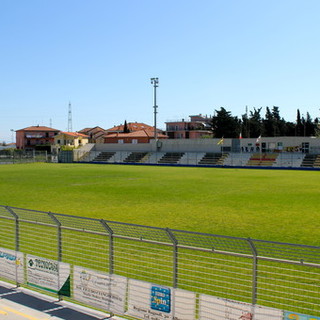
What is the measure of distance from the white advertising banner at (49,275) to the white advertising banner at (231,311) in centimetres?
288

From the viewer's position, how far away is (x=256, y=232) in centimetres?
Result: 1496

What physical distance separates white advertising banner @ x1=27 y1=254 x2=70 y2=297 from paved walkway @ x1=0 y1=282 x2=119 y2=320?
221 mm

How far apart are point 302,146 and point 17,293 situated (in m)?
62.9

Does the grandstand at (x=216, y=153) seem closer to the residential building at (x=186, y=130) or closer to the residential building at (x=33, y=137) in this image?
the residential building at (x=186, y=130)

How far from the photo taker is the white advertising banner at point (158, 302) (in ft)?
21.1

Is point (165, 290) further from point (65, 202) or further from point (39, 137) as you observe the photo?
point (39, 137)

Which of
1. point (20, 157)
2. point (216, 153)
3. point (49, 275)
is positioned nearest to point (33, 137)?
point (20, 157)

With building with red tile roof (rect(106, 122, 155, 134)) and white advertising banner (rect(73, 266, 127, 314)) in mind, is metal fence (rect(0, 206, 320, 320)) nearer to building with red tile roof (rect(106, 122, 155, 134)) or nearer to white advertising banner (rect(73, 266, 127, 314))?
white advertising banner (rect(73, 266, 127, 314))

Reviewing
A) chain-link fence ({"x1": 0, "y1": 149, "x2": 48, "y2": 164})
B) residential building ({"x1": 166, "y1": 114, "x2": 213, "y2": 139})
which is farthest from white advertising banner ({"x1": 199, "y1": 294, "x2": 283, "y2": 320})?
residential building ({"x1": 166, "y1": 114, "x2": 213, "y2": 139})

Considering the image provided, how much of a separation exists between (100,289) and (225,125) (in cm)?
10200

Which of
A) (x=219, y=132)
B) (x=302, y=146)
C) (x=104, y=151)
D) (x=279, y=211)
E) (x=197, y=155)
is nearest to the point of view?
(x=279, y=211)

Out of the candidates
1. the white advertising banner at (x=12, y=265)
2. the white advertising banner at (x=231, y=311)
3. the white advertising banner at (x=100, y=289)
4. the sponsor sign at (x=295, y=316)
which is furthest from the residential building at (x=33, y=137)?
the sponsor sign at (x=295, y=316)

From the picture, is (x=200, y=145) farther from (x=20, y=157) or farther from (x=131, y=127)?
(x=131, y=127)

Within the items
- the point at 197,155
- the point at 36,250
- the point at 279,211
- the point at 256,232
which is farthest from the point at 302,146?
the point at 36,250
